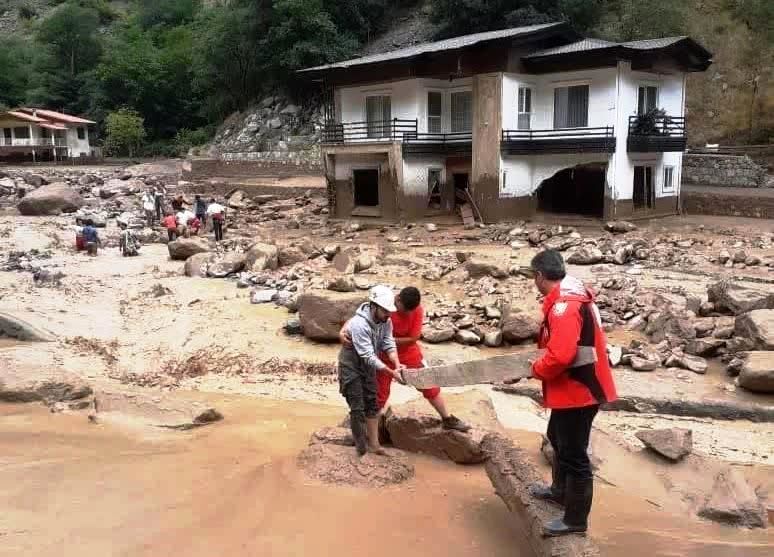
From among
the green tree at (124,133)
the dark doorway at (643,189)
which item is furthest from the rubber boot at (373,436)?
the green tree at (124,133)

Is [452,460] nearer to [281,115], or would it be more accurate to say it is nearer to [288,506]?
[288,506]

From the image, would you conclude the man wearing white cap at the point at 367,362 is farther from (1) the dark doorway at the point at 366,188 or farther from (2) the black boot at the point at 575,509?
(1) the dark doorway at the point at 366,188

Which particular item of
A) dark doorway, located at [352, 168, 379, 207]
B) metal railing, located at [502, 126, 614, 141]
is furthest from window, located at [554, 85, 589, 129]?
dark doorway, located at [352, 168, 379, 207]

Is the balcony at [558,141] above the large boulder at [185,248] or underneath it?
above

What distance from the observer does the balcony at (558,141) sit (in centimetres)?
2098

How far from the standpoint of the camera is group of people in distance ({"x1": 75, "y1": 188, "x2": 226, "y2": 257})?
19281 millimetres

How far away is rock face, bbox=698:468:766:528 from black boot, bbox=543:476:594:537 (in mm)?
1414

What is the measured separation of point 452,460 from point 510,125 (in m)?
18.0

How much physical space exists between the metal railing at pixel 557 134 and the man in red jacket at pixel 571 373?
18.3 metres

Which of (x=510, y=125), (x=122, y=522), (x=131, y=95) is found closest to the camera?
(x=122, y=522)

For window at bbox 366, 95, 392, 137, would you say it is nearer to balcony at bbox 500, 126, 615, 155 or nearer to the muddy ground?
balcony at bbox 500, 126, 615, 155

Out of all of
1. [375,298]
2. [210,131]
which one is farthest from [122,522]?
[210,131]

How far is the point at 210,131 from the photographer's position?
160ft

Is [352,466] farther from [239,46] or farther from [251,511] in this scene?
[239,46]
